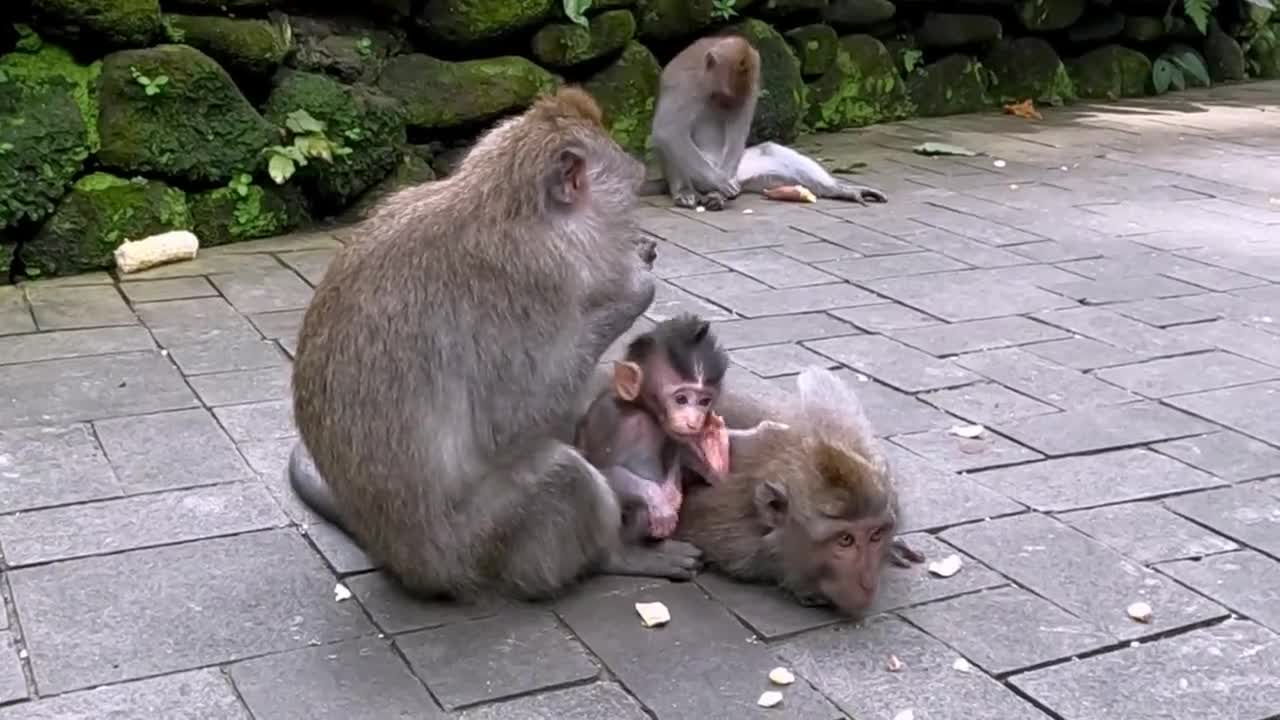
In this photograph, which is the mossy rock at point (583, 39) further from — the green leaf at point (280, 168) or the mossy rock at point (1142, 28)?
the mossy rock at point (1142, 28)

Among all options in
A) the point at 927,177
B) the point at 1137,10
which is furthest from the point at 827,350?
the point at 1137,10

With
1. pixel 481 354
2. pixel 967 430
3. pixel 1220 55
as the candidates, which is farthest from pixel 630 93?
pixel 1220 55

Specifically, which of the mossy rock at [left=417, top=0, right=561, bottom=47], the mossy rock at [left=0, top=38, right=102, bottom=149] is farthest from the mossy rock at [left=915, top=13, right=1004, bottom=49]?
the mossy rock at [left=0, top=38, right=102, bottom=149]

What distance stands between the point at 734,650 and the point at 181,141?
4.30 metres

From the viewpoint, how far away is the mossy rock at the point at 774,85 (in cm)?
915

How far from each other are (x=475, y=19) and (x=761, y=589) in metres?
4.79

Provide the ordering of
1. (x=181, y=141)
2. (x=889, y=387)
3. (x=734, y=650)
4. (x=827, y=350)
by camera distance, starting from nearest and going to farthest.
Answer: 1. (x=734, y=650)
2. (x=889, y=387)
3. (x=827, y=350)
4. (x=181, y=141)

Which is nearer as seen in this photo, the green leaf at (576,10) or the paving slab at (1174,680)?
the paving slab at (1174,680)

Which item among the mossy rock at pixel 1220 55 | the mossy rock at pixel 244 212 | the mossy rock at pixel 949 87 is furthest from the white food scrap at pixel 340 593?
the mossy rock at pixel 1220 55

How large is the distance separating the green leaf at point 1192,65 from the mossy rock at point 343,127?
286 inches

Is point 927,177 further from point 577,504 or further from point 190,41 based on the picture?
point 577,504

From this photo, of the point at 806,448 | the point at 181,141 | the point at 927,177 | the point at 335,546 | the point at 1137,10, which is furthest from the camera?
the point at 1137,10

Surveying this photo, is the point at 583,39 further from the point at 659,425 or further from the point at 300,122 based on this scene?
the point at 659,425

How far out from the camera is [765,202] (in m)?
7.91
